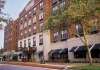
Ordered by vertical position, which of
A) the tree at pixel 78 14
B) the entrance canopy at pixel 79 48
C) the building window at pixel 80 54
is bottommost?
the building window at pixel 80 54

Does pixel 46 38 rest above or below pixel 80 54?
above

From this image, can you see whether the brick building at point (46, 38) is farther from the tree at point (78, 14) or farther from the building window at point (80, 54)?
the tree at point (78, 14)

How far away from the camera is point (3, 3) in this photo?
2473cm

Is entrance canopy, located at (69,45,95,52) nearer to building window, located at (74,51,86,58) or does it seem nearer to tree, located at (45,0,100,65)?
building window, located at (74,51,86,58)

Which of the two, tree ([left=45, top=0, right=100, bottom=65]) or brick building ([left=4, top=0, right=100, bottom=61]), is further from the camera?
brick building ([left=4, top=0, right=100, bottom=61])

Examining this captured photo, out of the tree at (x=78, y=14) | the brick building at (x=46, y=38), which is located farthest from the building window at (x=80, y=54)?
the tree at (x=78, y=14)

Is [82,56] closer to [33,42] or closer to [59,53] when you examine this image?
[59,53]

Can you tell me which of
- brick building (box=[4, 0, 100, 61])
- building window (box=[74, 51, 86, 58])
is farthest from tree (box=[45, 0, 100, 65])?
building window (box=[74, 51, 86, 58])

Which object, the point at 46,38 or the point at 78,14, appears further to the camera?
the point at 46,38

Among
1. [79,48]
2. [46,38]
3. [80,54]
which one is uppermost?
[46,38]

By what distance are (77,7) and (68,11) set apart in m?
1.27

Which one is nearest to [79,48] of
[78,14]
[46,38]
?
[78,14]

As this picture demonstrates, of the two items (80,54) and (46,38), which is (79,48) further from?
(46,38)

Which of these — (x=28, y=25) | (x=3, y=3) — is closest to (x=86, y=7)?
(x=3, y=3)
